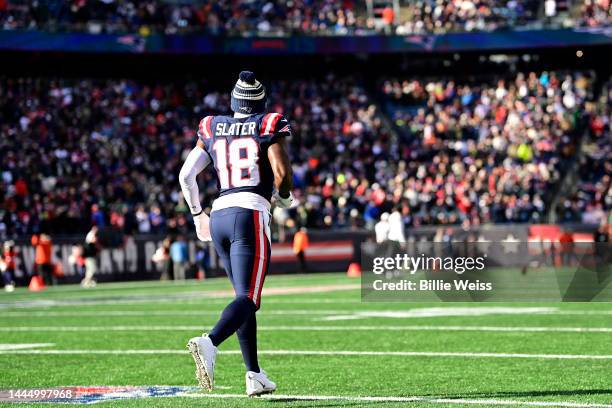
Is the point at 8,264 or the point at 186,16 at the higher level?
the point at 186,16

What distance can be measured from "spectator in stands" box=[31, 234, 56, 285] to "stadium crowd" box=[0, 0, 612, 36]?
10.3 m

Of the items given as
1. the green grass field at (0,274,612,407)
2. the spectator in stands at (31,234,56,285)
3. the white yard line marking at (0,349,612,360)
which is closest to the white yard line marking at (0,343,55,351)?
the green grass field at (0,274,612,407)

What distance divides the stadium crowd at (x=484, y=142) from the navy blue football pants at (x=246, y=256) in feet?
80.1

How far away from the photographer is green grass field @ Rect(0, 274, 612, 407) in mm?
7340

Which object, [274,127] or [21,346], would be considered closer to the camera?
[274,127]

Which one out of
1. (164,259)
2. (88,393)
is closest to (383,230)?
(164,259)

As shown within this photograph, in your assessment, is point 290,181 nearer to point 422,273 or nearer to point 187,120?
point 422,273

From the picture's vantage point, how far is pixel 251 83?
730cm

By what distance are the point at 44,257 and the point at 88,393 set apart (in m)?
20.3

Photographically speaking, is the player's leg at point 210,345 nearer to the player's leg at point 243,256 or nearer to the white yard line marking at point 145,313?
the player's leg at point 243,256

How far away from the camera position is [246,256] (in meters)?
7.02

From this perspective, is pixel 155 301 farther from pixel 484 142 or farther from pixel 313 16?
pixel 313 16

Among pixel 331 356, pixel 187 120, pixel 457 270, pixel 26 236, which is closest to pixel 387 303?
pixel 457 270

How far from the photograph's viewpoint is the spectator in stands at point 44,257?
89.5 ft
